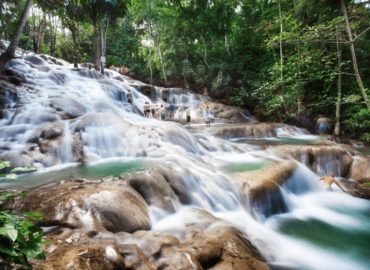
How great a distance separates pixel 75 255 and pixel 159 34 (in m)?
24.2

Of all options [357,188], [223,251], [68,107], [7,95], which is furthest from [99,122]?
[357,188]

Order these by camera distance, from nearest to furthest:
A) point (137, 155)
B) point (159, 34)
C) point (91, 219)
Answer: point (91, 219) < point (137, 155) < point (159, 34)

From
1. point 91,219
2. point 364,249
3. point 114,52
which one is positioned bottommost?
point 364,249

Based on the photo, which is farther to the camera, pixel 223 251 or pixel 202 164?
pixel 202 164

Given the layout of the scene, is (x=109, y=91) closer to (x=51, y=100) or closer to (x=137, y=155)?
(x=51, y=100)

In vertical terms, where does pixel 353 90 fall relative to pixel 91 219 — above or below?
above

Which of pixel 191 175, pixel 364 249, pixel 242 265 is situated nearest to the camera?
pixel 242 265

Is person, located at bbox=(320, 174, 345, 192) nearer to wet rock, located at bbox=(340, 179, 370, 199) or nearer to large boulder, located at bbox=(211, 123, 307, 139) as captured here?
wet rock, located at bbox=(340, 179, 370, 199)

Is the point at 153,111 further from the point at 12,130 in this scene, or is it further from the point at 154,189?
the point at 154,189

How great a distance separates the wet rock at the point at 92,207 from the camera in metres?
4.93

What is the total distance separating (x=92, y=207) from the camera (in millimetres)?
5141

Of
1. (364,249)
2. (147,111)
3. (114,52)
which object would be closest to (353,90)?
(147,111)

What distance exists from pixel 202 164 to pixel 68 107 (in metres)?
7.71

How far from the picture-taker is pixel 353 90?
17.0 meters
